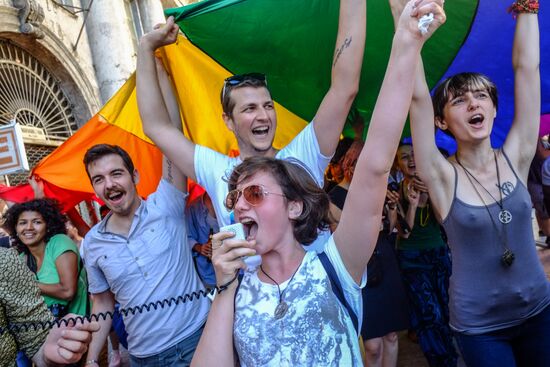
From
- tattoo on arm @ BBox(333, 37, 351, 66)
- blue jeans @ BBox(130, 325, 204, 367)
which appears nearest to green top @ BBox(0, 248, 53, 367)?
blue jeans @ BBox(130, 325, 204, 367)

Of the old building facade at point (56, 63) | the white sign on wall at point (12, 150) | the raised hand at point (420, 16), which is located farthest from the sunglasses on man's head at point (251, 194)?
the old building facade at point (56, 63)

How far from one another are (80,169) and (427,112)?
3550 millimetres

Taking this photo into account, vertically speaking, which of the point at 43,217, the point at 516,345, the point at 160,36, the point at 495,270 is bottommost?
the point at 516,345

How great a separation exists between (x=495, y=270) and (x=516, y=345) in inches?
13.9

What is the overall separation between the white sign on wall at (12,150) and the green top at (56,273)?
152cm

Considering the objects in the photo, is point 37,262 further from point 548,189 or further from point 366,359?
point 548,189

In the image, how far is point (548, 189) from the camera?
600 cm

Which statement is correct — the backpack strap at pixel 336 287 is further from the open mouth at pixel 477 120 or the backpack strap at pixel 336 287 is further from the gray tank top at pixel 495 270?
the open mouth at pixel 477 120

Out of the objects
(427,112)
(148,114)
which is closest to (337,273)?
(427,112)

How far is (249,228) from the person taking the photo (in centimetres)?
148

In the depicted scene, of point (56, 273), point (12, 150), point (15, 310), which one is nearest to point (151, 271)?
point (15, 310)

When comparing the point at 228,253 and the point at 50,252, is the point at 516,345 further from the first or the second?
the point at 50,252

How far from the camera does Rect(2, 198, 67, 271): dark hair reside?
12.5 ft

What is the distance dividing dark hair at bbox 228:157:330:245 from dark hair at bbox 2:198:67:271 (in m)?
2.86
